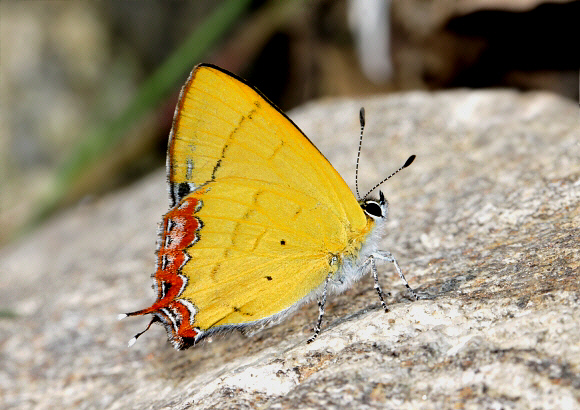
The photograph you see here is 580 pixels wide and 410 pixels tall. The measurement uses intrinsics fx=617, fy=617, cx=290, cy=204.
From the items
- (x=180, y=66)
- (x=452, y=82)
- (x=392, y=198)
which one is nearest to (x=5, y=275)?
(x=180, y=66)

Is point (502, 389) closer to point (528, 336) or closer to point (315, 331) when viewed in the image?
point (528, 336)

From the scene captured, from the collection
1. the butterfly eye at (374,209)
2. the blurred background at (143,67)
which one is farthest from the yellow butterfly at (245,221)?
the blurred background at (143,67)

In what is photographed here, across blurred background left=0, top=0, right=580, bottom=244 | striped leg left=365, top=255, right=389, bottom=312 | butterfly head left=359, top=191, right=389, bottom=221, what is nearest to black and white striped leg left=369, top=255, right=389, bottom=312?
striped leg left=365, top=255, right=389, bottom=312

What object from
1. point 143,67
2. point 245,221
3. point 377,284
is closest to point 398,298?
point 377,284

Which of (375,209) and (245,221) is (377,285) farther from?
(245,221)

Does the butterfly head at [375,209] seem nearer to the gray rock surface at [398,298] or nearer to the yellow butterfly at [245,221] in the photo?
the yellow butterfly at [245,221]
